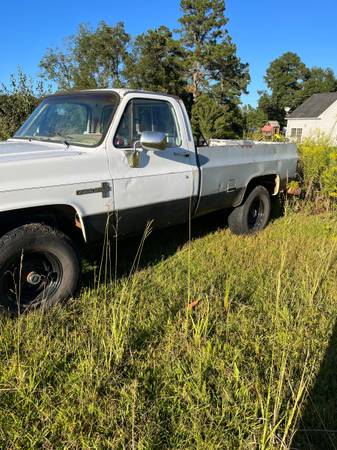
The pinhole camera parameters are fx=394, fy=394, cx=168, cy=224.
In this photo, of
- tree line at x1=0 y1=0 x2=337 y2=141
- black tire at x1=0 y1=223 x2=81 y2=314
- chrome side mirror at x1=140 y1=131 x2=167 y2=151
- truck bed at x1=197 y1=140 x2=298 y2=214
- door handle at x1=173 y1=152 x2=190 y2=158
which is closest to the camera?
black tire at x1=0 y1=223 x2=81 y2=314

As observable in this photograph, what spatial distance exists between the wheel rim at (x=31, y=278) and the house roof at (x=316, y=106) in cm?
4246

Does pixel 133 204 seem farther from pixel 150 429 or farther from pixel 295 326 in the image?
pixel 150 429

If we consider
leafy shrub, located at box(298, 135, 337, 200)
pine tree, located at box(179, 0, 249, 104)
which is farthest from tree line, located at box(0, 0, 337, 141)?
leafy shrub, located at box(298, 135, 337, 200)

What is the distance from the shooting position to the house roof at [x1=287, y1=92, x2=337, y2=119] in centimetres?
4109

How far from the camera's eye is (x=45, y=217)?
3402 mm

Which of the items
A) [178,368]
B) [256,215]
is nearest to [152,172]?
[178,368]

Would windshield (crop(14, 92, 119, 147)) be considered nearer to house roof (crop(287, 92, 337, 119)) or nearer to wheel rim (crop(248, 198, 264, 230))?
wheel rim (crop(248, 198, 264, 230))

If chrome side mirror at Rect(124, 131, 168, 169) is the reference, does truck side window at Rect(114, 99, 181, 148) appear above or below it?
above

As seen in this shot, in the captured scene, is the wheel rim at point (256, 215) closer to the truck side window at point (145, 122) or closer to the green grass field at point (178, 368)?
the green grass field at point (178, 368)

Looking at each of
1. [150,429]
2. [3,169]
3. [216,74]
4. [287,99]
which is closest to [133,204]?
[3,169]

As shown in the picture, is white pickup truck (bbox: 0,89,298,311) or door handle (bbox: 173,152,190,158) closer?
white pickup truck (bbox: 0,89,298,311)

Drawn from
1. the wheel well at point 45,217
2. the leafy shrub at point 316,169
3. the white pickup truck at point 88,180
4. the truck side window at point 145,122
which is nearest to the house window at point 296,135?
the leafy shrub at point 316,169

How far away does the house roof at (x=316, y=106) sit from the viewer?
135 feet

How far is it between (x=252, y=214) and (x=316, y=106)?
138 feet
